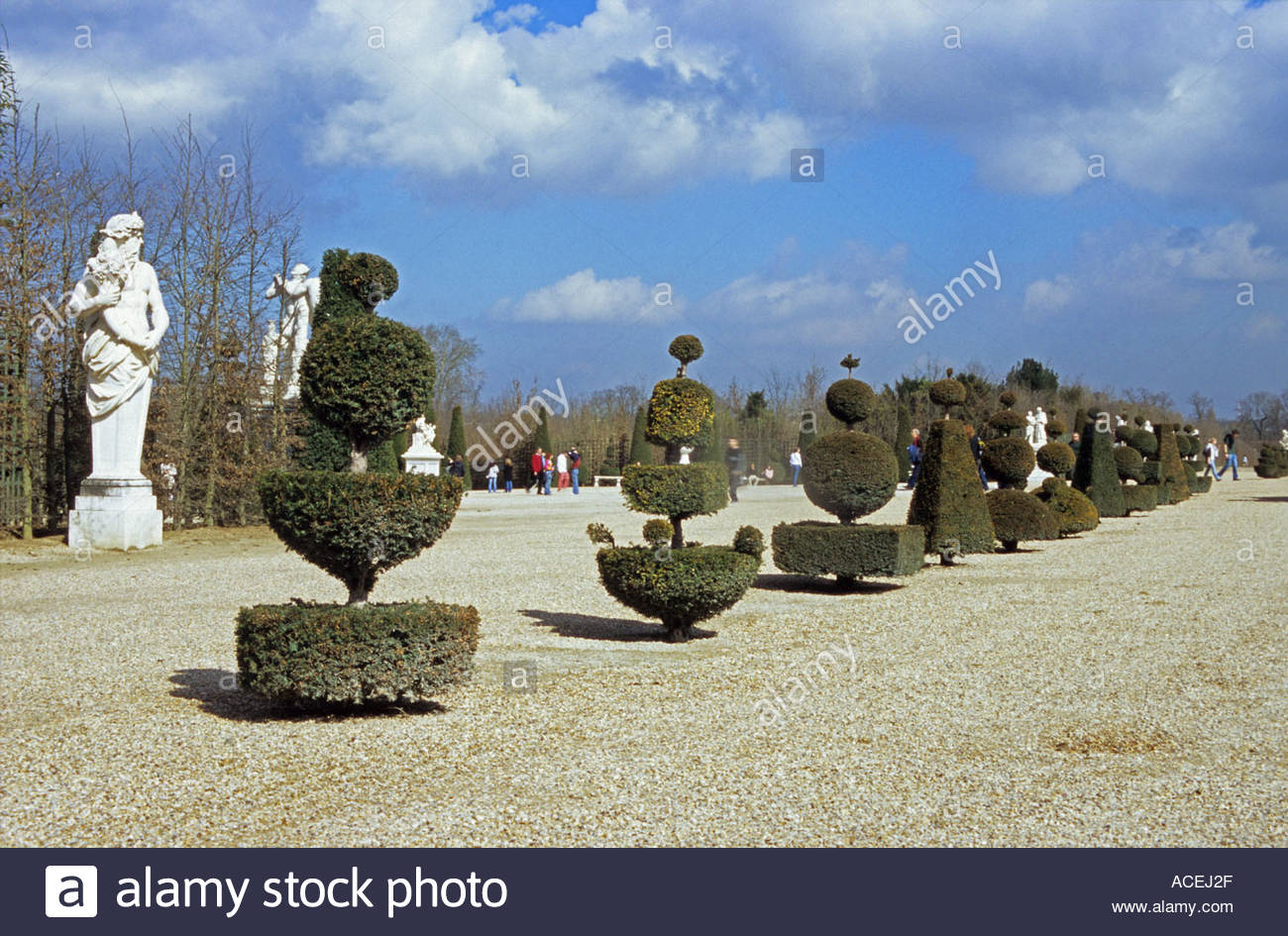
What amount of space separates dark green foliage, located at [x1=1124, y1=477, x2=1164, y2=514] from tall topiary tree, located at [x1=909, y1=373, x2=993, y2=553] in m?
10.8

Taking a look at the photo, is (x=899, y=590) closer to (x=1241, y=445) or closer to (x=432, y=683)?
(x=432, y=683)

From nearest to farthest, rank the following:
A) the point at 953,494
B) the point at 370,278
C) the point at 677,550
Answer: the point at 370,278
the point at 677,550
the point at 953,494

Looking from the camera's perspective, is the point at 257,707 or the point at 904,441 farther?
the point at 904,441

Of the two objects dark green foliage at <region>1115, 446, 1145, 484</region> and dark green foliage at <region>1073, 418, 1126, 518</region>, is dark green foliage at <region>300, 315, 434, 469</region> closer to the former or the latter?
dark green foliage at <region>1073, 418, 1126, 518</region>

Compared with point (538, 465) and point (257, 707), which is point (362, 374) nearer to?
point (257, 707)

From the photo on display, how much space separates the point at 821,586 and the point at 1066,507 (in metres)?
7.84

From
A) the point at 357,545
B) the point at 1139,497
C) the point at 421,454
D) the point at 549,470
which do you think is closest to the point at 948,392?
the point at 357,545

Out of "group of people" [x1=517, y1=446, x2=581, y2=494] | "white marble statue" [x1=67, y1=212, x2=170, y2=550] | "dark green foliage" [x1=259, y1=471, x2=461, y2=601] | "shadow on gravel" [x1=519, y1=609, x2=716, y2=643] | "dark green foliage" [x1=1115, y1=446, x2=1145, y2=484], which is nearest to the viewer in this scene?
"dark green foliage" [x1=259, y1=471, x2=461, y2=601]

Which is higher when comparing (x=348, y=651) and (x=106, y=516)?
(x=106, y=516)

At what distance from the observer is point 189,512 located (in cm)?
1948

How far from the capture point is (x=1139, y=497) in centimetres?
2419

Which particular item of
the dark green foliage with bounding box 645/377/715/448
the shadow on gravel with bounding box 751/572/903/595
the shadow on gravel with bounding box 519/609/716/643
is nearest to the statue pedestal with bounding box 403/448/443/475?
the shadow on gravel with bounding box 751/572/903/595

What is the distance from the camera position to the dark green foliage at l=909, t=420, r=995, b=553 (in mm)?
14258

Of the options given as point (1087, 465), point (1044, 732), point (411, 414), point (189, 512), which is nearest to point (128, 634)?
point (411, 414)
